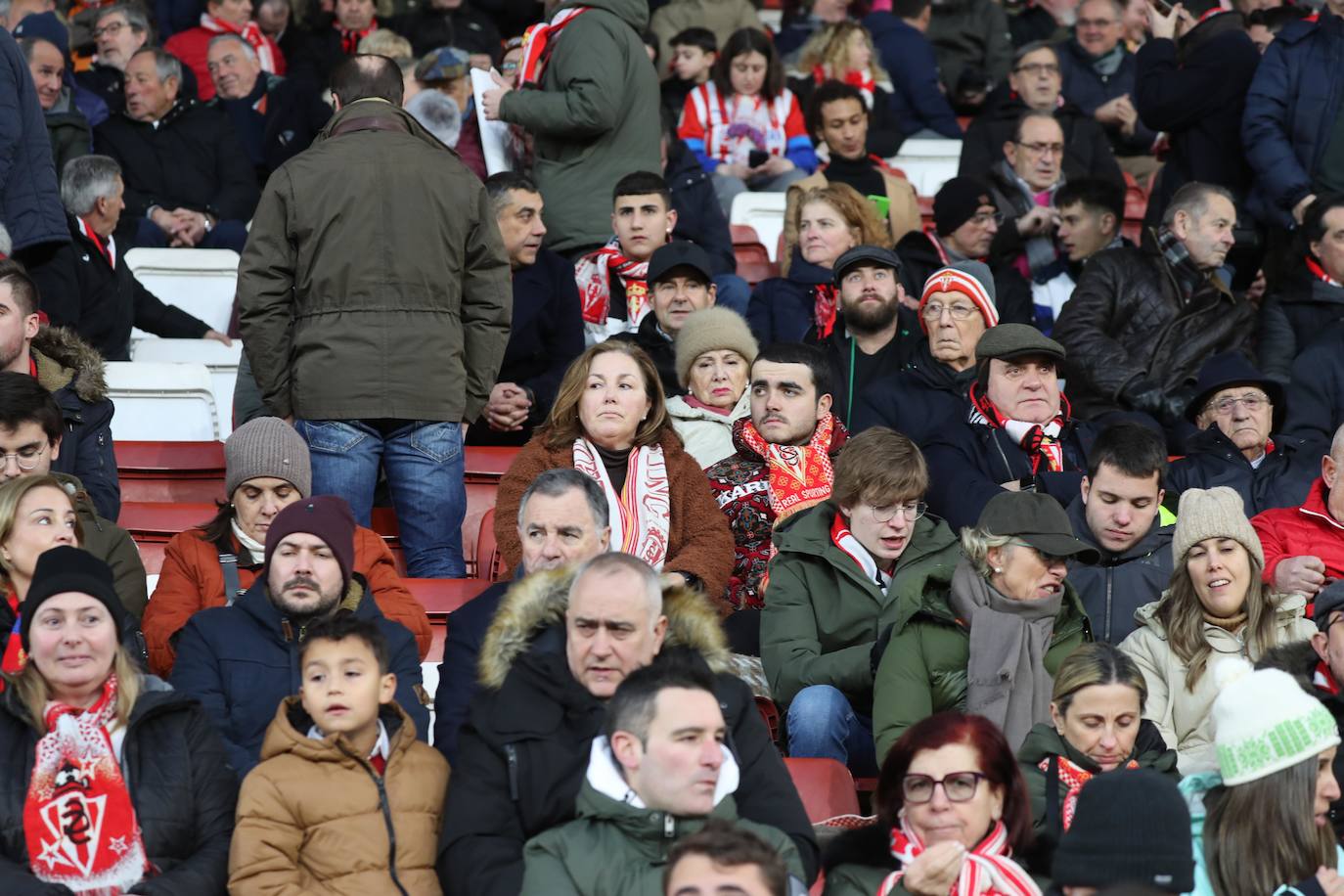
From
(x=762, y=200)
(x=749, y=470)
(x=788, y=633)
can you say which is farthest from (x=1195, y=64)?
(x=788, y=633)

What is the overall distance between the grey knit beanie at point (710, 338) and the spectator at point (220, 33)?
17.6 ft

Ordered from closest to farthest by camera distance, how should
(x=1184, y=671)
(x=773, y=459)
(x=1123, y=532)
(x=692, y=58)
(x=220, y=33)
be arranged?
(x=1184, y=671)
(x=1123, y=532)
(x=773, y=459)
(x=692, y=58)
(x=220, y=33)

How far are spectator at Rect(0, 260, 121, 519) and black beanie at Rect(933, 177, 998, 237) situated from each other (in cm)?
389

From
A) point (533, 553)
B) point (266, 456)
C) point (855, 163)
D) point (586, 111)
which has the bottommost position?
point (533, 553)

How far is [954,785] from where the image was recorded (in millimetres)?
4801

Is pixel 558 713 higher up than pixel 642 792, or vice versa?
pixel 558 713

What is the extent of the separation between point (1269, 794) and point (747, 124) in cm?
690

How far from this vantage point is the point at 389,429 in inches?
268

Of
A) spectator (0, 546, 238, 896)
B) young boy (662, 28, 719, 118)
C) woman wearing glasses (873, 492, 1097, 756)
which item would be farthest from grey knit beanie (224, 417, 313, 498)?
young boy (662, 28, 719, 118)

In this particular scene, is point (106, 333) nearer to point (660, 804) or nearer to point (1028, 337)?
point (1028, 337)

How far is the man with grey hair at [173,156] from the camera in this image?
1037cm

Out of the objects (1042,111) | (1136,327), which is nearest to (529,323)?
(1136,327)

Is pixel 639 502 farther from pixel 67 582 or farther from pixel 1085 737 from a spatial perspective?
pixel 67 582

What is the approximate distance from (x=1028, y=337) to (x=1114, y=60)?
5.74 meters
